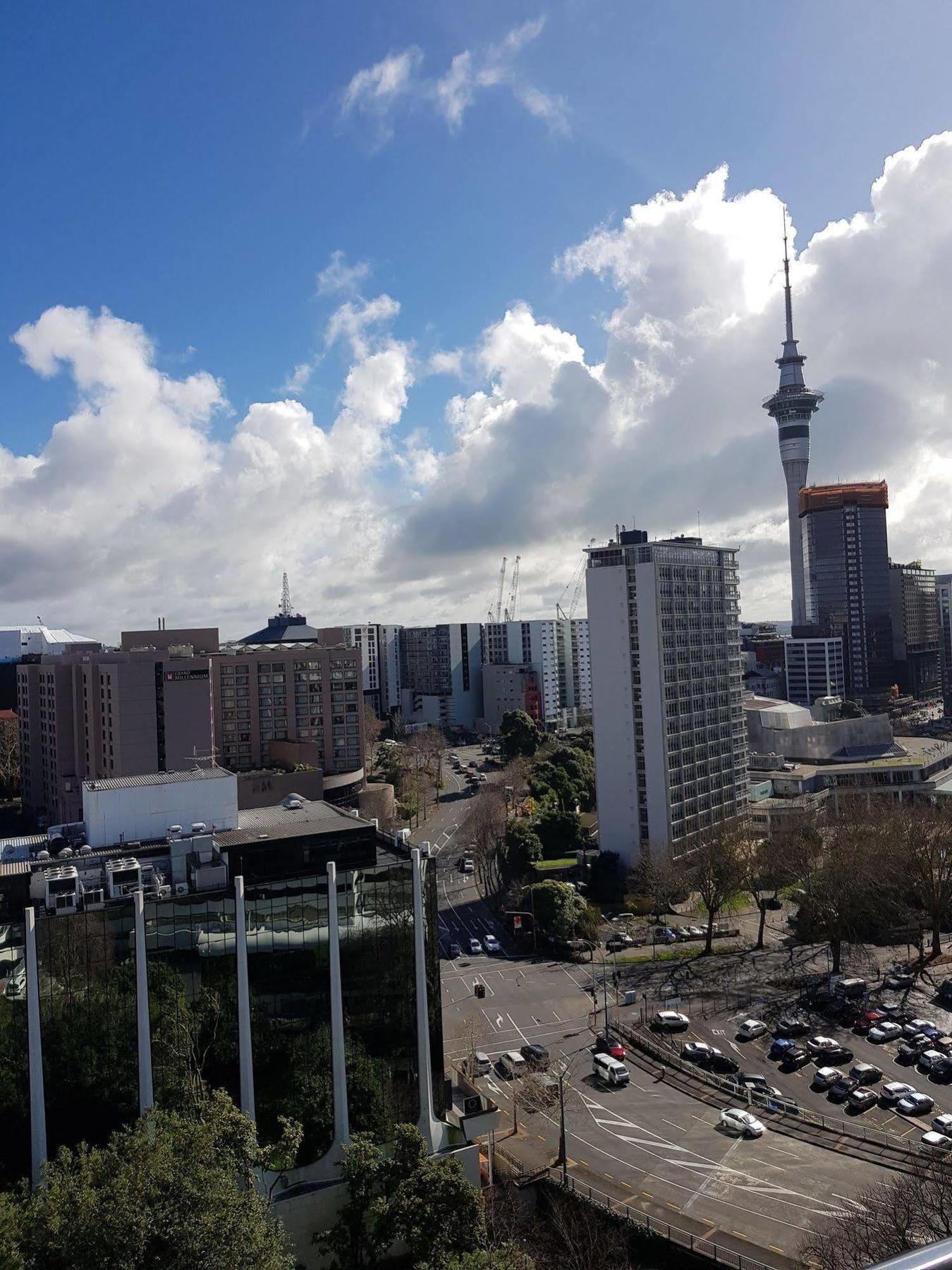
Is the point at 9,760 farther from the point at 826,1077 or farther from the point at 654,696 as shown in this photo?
the point at 826,1077

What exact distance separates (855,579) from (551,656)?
4798 centimetres

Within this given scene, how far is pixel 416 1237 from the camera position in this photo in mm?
14000

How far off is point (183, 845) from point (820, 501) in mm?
114438

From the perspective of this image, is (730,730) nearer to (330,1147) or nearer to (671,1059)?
(671,1059)

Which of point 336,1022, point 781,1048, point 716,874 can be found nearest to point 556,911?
point 716,874

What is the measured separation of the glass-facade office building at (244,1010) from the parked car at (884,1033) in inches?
628

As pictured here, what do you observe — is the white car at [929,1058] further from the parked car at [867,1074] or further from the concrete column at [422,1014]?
the concrete column at [422,1014]

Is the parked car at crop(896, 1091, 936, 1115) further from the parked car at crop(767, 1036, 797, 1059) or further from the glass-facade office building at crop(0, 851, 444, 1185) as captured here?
the glass-facade office building at crop(0, 851, 444, 1185)

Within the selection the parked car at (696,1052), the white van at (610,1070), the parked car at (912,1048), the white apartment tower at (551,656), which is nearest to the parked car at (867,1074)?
the parked car at (912,1048)

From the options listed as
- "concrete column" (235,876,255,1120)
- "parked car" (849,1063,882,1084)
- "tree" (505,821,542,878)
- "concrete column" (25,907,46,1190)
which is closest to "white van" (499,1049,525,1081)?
"parked car" (849,1063,882,1084)

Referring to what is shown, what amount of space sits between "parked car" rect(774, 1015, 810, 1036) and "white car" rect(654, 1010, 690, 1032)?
9.68 ft

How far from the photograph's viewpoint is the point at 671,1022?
28719 mm

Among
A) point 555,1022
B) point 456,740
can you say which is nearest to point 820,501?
point 456,740

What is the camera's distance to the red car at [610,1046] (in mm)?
26938
